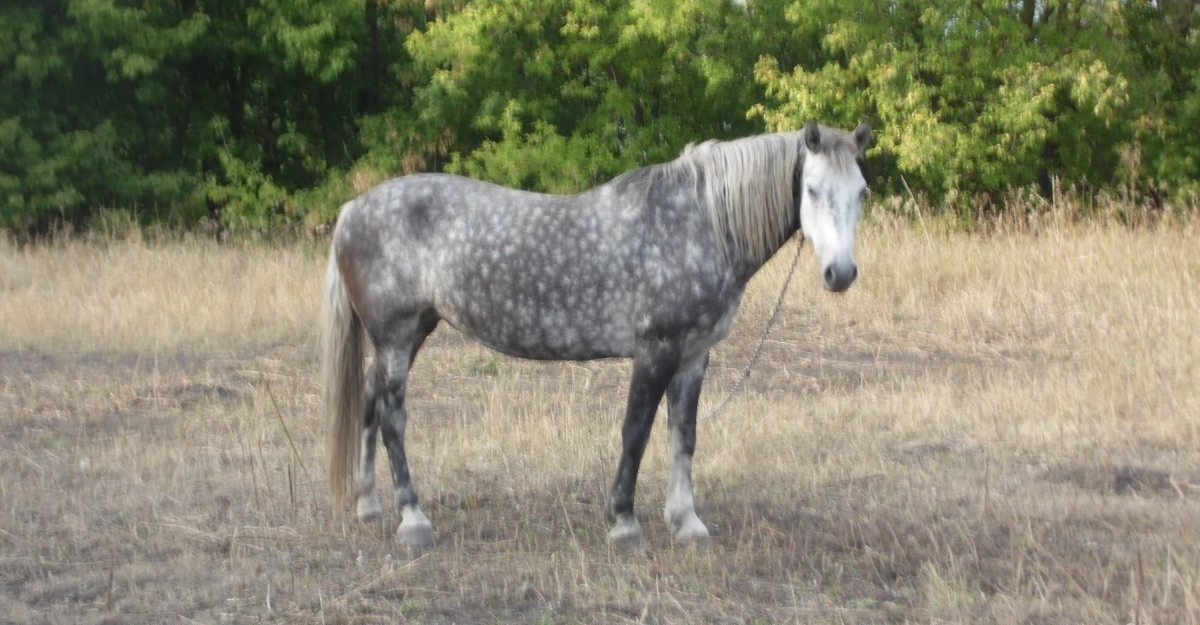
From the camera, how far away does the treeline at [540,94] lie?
1662 cm

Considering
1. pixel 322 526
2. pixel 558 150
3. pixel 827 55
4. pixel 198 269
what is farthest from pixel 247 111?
pixel 322 526

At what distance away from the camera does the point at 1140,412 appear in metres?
7.79

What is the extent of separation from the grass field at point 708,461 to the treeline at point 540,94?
14.3 ft

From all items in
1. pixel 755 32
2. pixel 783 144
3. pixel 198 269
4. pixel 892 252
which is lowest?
pixel 198 269

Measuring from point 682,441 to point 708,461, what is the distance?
53.2 inches

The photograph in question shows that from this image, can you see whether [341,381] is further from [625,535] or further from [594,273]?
[625,535]

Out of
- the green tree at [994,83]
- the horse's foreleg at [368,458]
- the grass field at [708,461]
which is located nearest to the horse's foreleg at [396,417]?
the horse's foreleg at [368,458]

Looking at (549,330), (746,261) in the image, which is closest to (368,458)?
(549,330)

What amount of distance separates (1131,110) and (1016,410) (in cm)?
1155

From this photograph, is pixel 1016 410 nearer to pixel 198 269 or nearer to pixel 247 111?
pixel 198 269

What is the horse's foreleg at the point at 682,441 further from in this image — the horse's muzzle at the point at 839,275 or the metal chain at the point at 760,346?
the horse's muzzle at the point at 839,275

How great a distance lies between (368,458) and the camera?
6.07 metres

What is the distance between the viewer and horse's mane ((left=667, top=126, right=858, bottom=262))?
5340 millimetres

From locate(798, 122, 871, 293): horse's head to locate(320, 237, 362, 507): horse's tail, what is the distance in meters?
2.32
